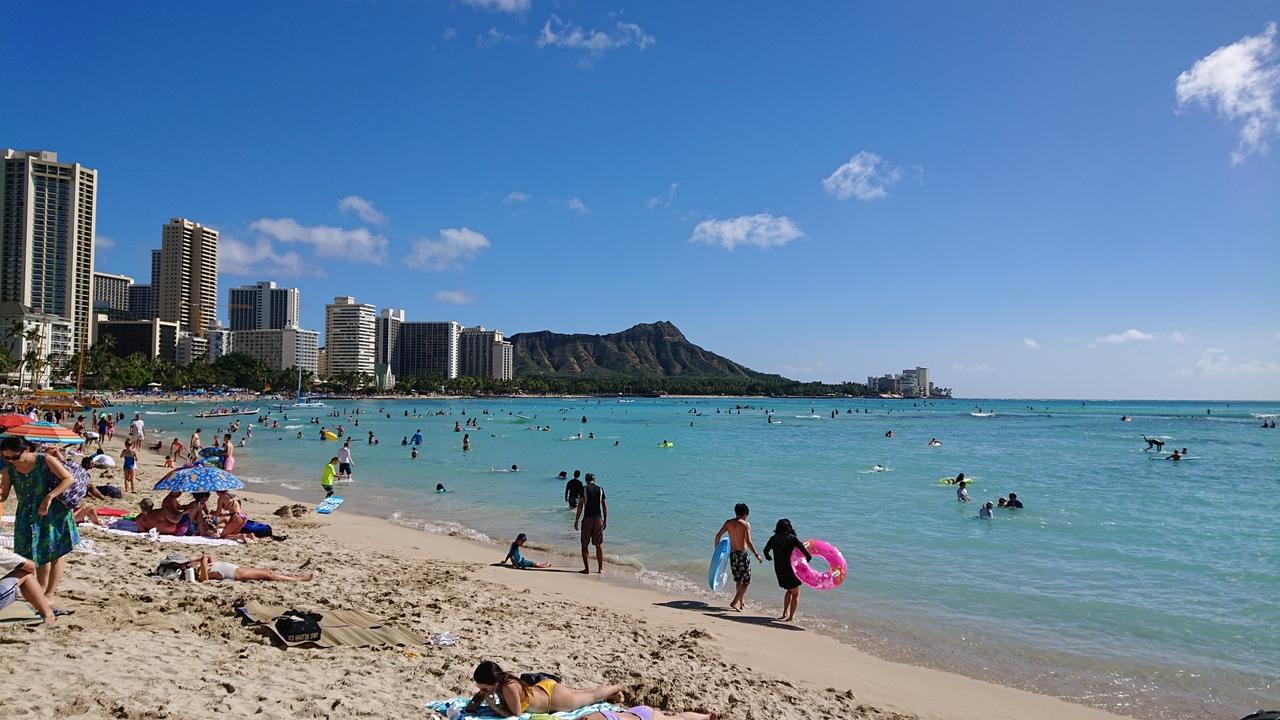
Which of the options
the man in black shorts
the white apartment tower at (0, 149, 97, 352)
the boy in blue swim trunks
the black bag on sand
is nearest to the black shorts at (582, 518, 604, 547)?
the man in black shorts

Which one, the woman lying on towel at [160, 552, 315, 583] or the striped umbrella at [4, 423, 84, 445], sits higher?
the striped umbrella at [4, 423, 84, 445]

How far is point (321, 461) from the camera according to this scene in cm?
3241

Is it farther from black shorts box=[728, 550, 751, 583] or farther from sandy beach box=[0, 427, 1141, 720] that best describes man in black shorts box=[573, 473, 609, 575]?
black shorts box=[728, 550, 751, 583]

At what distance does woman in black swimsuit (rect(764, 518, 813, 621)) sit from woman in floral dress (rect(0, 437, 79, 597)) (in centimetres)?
723

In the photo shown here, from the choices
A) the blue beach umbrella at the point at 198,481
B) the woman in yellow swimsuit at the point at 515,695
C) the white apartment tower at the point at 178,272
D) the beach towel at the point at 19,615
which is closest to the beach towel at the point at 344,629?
the beach towel at the point at 19,615

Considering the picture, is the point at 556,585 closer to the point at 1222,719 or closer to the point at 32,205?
the point at 1222,719

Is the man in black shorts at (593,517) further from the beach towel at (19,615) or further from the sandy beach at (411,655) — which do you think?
the beach towel at (19,615)

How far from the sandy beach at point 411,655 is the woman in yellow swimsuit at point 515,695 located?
0.52m

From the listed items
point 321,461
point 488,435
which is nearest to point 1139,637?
point 321,461

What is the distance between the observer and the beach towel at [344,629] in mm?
6141

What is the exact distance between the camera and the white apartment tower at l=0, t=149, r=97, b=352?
12256 centimetres

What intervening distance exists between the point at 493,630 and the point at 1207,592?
10.8m

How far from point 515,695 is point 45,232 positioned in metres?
162

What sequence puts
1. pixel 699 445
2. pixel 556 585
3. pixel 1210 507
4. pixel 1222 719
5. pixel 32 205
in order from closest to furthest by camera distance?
pixel 1222 719, pixel 556 585, pixel 1210 507, pixel 699 445, pixel 32 205
